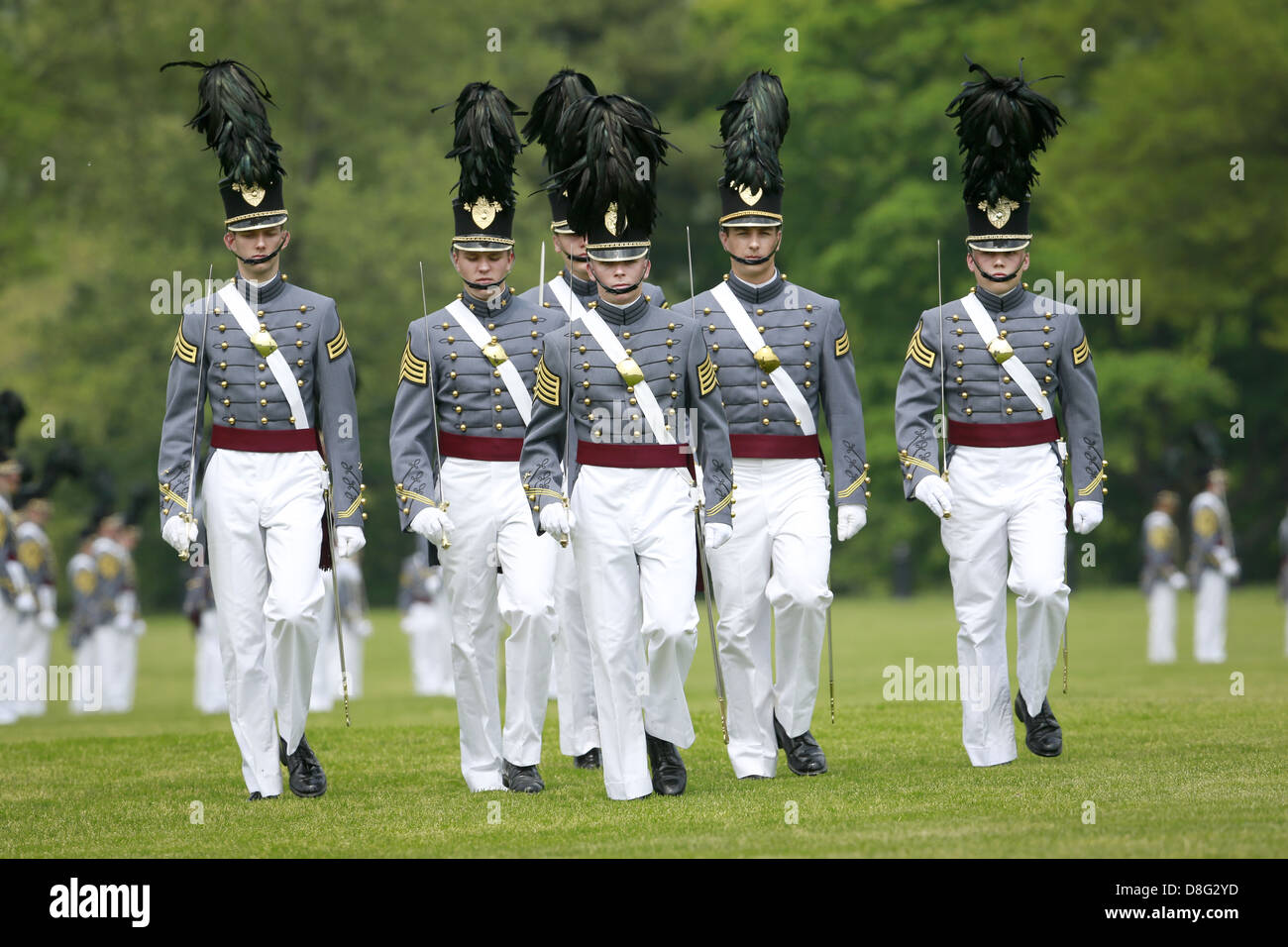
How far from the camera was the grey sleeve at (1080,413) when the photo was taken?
10.6 metres

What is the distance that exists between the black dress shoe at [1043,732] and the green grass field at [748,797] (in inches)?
5.9

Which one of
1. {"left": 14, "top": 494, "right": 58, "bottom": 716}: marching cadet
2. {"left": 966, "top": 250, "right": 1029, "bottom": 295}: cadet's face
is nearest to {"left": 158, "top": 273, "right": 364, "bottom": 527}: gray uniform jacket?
{"left": 966, "top": 250, "right": 1029, "bottom": 295}: cadet's face

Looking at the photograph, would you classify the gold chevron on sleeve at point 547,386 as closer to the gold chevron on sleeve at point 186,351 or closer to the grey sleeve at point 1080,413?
the gold chevron on sleeve at point 186,351

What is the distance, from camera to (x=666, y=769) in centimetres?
947

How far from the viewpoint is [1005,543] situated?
1055 cm

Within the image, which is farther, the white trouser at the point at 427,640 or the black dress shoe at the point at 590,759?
the white trouser at the point at 427,640

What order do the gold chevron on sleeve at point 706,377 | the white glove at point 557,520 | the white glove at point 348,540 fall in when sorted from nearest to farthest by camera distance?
the white glove at point 557,520 < the gold chevron on sleeve at point 706,377 < the white glove at point 348,540

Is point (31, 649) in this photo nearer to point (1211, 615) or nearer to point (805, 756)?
point (1211, 615)

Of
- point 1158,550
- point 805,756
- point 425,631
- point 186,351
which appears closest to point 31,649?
point 425,631

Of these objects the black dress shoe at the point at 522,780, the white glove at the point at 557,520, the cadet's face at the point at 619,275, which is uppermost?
the cadet's face at the point at 619,275

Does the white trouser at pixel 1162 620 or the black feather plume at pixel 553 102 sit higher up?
the black feather plume at pixel 553 102

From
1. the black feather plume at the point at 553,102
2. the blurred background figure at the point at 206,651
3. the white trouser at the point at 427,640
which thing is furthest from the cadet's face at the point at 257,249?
the white trouser at the point at 427,640

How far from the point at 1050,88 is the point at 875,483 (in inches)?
367

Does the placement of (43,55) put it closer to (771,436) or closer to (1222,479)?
(1222,479)
